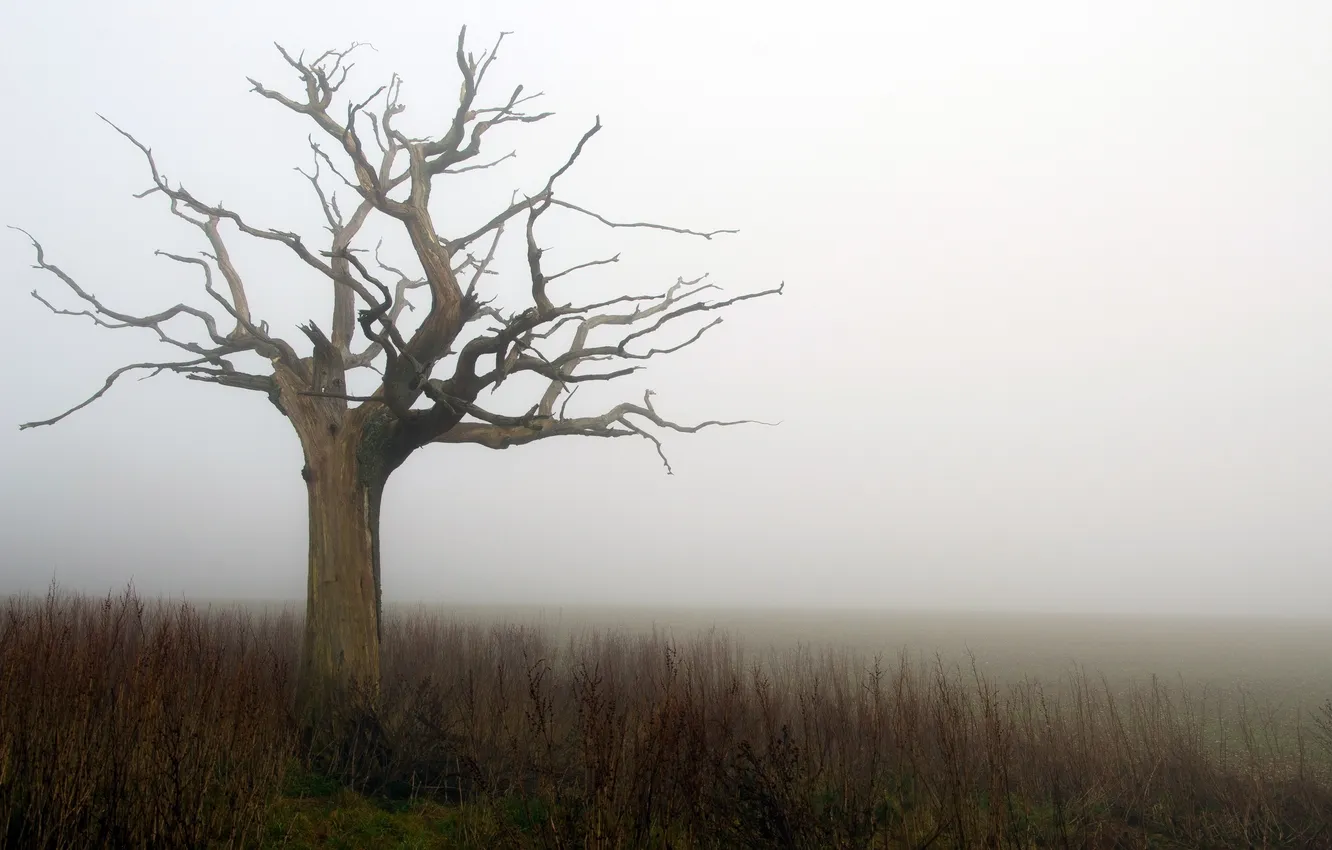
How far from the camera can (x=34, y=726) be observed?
14.4 ft

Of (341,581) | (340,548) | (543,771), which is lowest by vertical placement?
(543,771)

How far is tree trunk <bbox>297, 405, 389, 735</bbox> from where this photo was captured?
7438mm

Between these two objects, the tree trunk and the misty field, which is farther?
the tree trunk

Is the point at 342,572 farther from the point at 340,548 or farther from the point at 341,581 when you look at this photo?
the point at 340,548

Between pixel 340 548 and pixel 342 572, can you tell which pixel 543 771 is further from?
pixel 340 548

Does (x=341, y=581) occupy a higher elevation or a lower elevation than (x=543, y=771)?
higher

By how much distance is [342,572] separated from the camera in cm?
776

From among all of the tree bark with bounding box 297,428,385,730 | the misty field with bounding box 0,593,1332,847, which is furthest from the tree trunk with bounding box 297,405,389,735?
the misty field with bounding box 0,593,1332,847

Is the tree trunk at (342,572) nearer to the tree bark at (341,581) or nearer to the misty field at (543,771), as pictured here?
the tree bark at (341,581)

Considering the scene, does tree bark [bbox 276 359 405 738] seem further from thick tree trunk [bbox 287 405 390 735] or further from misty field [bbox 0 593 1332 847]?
misty field [bbox 0 593 1332 847]

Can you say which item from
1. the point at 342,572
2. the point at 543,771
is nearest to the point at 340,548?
the point at 342,572

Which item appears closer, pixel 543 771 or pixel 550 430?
pixel 543 771

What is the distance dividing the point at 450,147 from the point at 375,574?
196 inches

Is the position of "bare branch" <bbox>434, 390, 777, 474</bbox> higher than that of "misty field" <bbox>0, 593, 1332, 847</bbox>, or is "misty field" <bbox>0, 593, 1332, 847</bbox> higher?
"bare branch" <bbox>434, 390, 777, 474</bbox>
